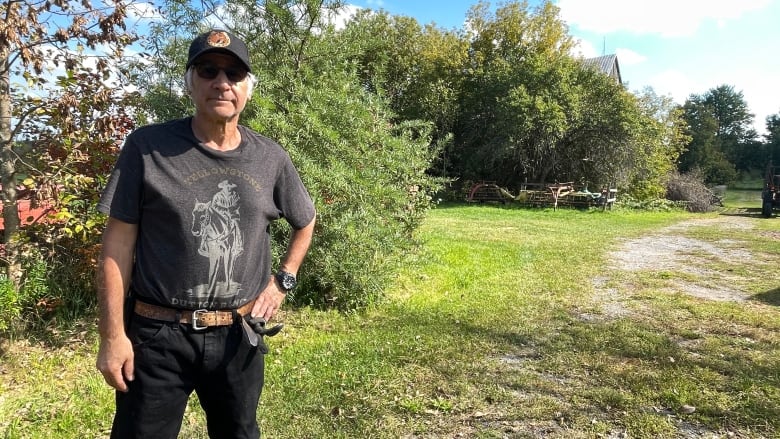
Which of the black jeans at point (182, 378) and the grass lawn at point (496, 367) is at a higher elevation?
the black jeans at point (182, 378)

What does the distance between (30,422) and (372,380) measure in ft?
6.95

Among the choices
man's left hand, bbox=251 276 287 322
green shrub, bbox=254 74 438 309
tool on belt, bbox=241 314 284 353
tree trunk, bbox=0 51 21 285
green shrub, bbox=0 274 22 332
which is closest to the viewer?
tool on belt, bbox=241 314 284 353

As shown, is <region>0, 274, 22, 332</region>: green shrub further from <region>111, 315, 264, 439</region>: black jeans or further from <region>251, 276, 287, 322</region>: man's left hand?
<region>251, 276, 287, 322</region>: man's left hand

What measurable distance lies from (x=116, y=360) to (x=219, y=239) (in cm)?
51

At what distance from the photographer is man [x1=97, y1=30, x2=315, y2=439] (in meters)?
1.68

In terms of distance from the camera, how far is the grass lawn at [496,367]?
313 centimetres

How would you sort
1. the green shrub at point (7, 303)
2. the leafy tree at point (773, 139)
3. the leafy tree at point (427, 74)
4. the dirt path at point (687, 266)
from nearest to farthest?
the green shrub at point (7, 303) < the dirt path at point (687, 266) < the leafy tree at point (427, 74) < the leafy tree at point (773, 139)

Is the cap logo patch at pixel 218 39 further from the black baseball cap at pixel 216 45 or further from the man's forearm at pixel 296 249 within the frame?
the man's forearm at pixel 296 249

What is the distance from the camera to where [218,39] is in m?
1.77

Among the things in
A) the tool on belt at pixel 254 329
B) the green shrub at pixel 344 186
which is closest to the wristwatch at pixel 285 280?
the tool on belt at pixel 254 329

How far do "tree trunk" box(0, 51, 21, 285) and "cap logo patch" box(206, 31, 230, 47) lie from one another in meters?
3.01

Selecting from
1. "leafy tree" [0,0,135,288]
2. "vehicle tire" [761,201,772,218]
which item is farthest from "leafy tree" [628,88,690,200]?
"leafy tree" [0,0,135,288]

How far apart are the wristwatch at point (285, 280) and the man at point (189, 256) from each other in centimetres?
19

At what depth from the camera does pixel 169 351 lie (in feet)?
5.75
